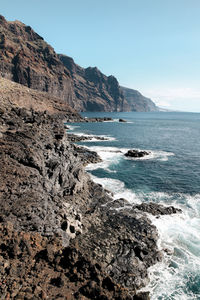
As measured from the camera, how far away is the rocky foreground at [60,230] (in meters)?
10.6

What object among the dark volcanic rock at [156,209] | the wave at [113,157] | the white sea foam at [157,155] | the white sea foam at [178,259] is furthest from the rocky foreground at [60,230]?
the white sea foam at [157,155]

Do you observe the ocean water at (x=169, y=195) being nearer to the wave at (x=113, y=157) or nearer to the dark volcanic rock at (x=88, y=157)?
the wave at (x=113, y=157)

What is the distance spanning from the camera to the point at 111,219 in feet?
73.3

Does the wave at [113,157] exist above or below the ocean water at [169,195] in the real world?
above

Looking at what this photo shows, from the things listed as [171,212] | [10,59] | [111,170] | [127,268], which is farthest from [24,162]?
[10,59]

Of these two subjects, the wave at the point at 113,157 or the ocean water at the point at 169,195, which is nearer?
the ocean water at the point at 169,195

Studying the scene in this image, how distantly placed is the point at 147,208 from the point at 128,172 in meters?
15.8

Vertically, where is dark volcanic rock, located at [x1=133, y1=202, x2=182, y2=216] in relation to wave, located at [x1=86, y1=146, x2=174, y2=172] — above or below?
below

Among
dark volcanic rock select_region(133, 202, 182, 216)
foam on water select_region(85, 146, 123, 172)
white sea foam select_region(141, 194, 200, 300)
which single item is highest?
foam on water select_region(85, 146, 123, 172)

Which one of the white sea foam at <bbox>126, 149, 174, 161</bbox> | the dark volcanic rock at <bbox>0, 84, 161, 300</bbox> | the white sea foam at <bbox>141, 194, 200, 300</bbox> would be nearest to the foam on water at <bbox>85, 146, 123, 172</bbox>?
the white sea foam at <bbox>126, 149, 174, 161</bbox>

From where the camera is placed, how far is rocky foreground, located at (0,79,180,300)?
10.6 m

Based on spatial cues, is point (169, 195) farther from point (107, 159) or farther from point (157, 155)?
point (157, 155)

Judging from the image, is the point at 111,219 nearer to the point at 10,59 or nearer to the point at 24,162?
the point at 24,162

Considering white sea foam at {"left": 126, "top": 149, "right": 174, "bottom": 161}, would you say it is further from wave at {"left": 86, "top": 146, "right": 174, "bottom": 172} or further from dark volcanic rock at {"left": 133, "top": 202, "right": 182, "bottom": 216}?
dark volcanic rock at {"left": 133, "top": 202, "right": 182, "bottom": 216}
